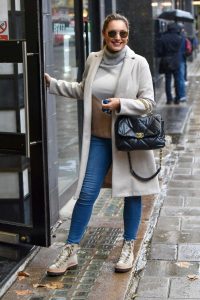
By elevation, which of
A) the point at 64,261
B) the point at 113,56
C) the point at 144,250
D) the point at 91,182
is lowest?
the point at 144,250

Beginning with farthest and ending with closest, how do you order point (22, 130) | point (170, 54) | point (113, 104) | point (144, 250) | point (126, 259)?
point (170, 54) < point (144, 250) < point (22, 130) < point (126, 259) < point (113, 104)

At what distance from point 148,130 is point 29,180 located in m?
1.05

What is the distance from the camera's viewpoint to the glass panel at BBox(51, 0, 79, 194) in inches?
262

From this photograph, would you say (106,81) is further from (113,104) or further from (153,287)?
(153,287)

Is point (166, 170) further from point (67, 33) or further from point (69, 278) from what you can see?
point (69, 278)

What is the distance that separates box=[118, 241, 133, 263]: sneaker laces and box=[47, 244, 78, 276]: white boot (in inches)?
14.1

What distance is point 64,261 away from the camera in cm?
489

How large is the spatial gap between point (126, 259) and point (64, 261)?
47 cm

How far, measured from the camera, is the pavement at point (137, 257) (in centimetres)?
457

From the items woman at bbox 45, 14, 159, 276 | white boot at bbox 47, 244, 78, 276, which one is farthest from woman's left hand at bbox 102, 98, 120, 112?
white boot at bbox 47, 244, 78, 276

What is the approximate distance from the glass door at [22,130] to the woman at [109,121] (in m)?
0.27

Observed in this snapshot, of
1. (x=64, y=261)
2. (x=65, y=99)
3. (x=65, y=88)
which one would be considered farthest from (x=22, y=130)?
(x=65, y=99)

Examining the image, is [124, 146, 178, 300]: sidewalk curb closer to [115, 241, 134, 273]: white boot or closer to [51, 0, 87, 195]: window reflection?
[115, 241, 134, 273]: white boot

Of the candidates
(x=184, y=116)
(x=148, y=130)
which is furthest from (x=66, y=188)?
(x=184, y=116)
